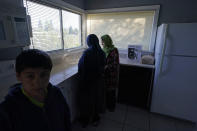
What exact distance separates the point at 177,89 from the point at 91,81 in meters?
1.39

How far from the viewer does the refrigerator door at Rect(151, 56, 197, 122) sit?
5.46ft

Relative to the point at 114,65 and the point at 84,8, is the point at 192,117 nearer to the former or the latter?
the point at 114,65

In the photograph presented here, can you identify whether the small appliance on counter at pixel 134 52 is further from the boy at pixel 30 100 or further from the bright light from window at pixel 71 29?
the boy at pixel 30 100

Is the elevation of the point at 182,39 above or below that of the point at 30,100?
above

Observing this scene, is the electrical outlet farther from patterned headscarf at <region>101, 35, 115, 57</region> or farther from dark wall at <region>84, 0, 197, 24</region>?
dark wall at <region>84, 0, 197, 24</region>

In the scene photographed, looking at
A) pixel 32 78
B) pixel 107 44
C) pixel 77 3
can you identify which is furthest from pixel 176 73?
pixel 77 3

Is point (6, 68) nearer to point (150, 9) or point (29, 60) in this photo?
point (29, 60)

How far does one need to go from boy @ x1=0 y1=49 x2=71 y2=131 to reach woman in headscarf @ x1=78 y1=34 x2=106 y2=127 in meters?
0.78

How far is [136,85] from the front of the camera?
83.1 inches

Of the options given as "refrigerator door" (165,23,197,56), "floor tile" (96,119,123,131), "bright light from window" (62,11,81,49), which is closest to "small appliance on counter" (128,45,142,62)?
"refrigerator door" (165,23,197,56)

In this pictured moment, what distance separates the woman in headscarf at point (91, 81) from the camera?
1.46 meters

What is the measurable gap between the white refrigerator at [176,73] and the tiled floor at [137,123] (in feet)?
0.40

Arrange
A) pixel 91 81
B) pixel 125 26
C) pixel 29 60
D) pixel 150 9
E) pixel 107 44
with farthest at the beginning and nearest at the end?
pixel 125 26 → pixel 150 9 → pixel 107 44 → pixel 91 81 → pixel 29 60

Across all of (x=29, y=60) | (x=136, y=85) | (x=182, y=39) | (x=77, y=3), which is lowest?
(x=136, y=85)
